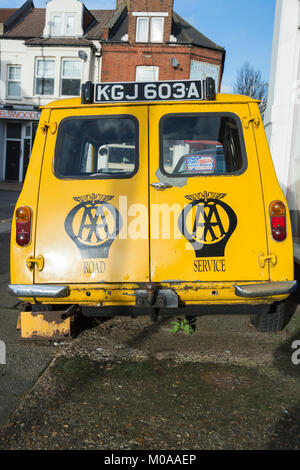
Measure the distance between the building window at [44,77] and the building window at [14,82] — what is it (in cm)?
126

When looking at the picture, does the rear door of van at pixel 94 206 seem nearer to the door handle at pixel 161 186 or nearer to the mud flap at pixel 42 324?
the door handle at pixel 161 186

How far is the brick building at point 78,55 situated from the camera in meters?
23.3

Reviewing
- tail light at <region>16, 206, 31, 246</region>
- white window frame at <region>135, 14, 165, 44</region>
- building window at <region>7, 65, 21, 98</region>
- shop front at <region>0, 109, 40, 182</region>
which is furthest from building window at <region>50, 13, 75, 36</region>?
tail light at <region>16, 206, 31, 246</region>

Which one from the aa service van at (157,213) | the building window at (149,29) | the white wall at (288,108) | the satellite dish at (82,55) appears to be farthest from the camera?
the satellite dish at (82,55)

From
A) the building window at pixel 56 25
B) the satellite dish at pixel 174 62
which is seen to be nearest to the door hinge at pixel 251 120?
the satellite dish at pixel 174 62

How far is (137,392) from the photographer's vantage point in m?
3.01

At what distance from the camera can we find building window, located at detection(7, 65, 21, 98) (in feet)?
83.3

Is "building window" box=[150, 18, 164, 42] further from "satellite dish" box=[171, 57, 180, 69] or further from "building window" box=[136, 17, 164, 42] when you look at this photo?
"satellite dish" box=[171, 57, 180, 69]

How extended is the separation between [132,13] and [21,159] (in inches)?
433

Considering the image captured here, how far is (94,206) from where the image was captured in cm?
350

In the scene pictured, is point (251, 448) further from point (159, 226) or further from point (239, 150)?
point (239, 150)

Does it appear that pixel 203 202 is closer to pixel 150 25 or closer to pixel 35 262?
pixel 35 262

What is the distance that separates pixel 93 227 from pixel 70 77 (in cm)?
2357

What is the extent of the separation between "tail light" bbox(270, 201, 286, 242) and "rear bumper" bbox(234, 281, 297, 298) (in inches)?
14.9
